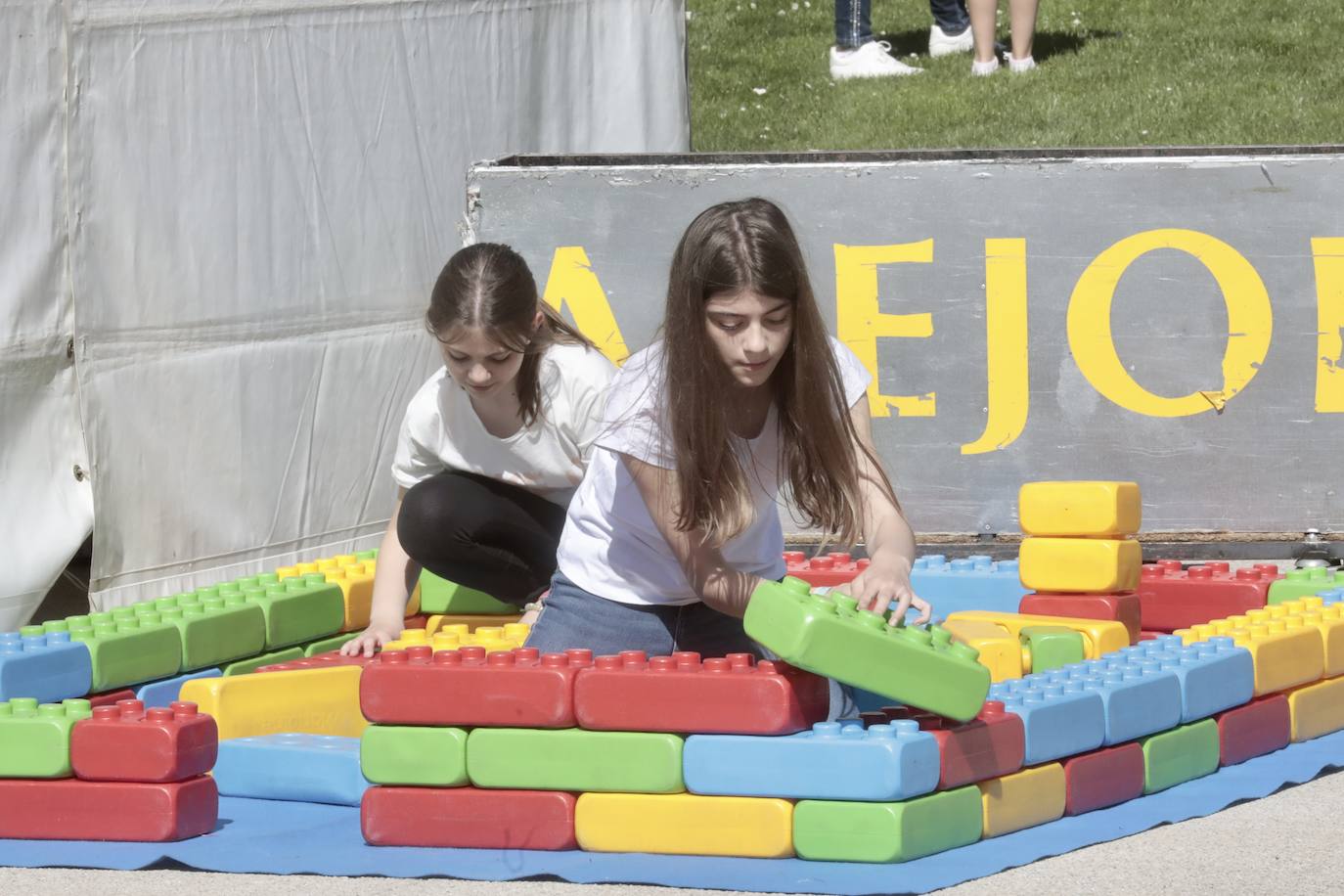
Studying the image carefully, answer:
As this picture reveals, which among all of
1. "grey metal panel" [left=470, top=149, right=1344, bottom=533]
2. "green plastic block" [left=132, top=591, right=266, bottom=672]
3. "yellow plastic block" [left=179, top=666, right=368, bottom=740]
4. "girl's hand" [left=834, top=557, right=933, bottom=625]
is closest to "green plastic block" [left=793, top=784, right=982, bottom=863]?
"girl's hand" [left=834, top=557, right=933, bottom=625]

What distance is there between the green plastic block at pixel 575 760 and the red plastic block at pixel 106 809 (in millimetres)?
503

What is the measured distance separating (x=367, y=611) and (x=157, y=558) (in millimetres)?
851

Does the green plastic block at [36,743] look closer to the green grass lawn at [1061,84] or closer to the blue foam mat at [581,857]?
the blue foam mat at [581,857]

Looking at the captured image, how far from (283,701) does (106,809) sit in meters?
0.72

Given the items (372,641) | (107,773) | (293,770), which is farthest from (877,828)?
(372,641)

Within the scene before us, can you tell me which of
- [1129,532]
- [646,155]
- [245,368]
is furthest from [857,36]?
[1129,532]

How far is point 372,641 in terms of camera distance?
14.4 feet

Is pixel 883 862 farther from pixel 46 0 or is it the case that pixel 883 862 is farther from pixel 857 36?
pixel 857 36

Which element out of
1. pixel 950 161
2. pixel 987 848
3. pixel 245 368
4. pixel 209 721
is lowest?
pixel 987 848

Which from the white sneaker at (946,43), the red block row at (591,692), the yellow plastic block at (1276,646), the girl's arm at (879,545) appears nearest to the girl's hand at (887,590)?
the girl's arm at (879,545)

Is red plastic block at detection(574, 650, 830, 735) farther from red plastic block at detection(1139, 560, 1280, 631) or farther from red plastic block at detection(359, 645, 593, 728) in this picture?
red plastic block at detection(1139, 560, 1280, 631)

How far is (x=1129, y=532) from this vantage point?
15.5 ft

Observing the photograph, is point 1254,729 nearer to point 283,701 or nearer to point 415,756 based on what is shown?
point 415,756

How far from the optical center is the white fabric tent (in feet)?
17.1
